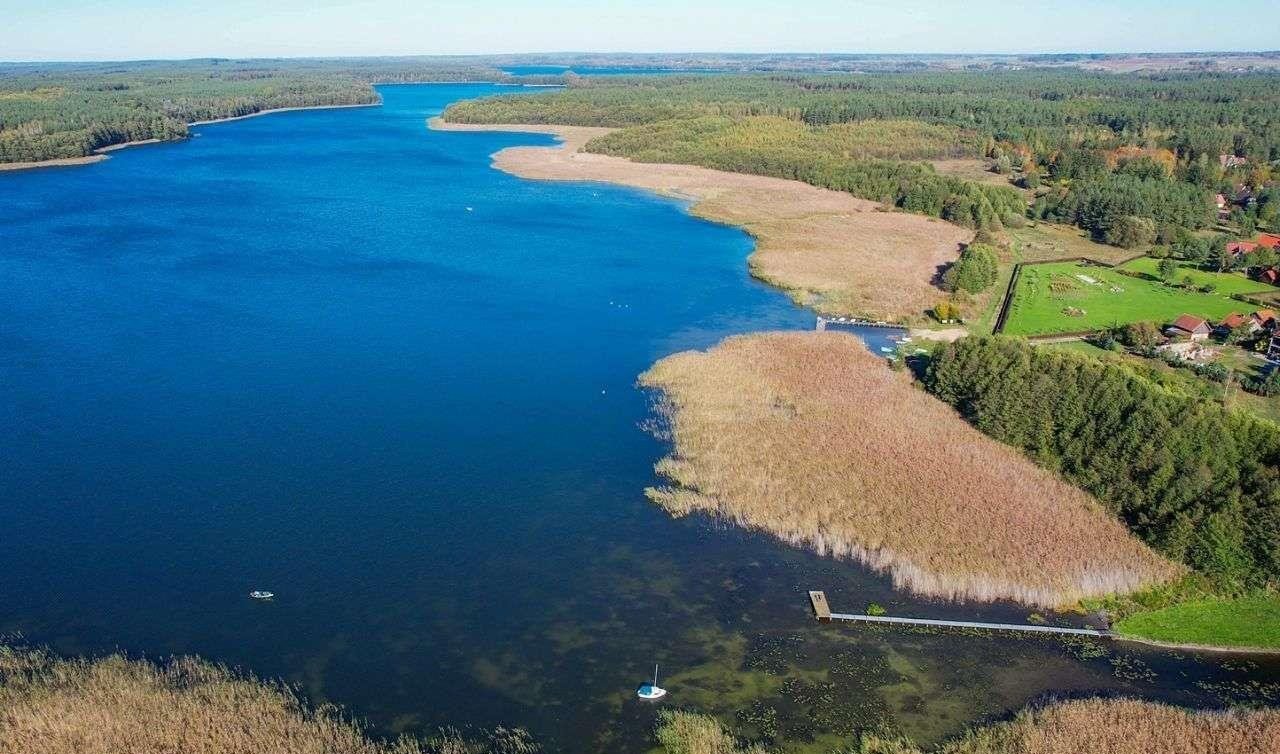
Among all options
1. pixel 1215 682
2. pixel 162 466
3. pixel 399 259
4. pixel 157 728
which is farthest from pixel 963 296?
pixel 157 728

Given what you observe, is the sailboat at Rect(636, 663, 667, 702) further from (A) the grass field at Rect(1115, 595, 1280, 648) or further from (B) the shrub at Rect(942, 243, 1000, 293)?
(B) the shrub at Rect(942, 243, 1000, 293)

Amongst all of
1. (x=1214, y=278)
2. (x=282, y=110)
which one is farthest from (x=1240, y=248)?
(x=282, y=110)

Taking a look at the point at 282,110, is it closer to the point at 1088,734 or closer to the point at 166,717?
the point at 166,717

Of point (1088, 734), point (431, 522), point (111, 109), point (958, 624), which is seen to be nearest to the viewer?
point (1088, 734)

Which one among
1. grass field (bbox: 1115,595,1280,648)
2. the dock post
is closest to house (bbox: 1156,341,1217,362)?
grass field (bbox: 1115,595,1280,648)

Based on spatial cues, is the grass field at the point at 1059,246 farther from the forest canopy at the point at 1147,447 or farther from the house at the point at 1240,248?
the forest canopy at the point at 1147,447

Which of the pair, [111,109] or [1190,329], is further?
[111,109]
